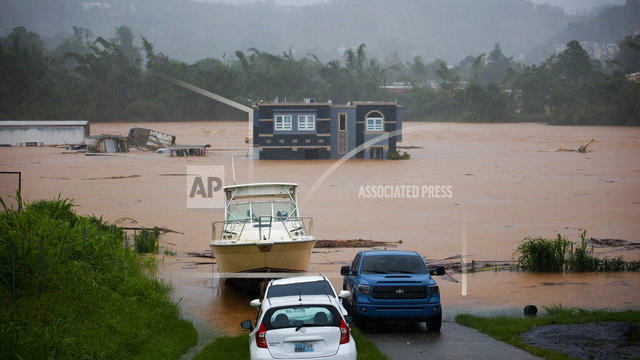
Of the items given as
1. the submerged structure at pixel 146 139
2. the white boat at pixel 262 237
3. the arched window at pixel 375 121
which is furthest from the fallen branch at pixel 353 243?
the submerged structure at pixel 146 139

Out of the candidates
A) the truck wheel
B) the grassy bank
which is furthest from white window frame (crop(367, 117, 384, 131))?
the truck wheel

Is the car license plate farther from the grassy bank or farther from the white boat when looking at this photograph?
the white boat

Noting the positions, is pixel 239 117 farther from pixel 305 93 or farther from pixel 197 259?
pixel 197 259

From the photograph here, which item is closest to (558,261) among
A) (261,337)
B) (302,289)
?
(302,289)

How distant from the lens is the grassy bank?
1238 cm

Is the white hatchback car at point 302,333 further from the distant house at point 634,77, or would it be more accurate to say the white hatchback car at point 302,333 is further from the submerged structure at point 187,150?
the distant house at point 634,77

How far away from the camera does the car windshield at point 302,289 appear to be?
13.4m

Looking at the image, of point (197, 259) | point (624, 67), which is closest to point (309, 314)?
point (197, 259)

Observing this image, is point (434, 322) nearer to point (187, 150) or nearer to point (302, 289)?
point (302, 289)

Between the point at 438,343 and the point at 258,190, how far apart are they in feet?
30.7

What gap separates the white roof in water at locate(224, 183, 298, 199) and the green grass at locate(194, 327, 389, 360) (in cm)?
766

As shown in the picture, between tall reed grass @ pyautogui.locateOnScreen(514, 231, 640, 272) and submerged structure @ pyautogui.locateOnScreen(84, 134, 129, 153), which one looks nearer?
tall reed grass @ pyautogui.locateOnScreen(514, 231, 640, 272)

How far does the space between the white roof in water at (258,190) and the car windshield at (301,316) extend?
10.8 metres

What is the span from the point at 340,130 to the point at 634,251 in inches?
1663
